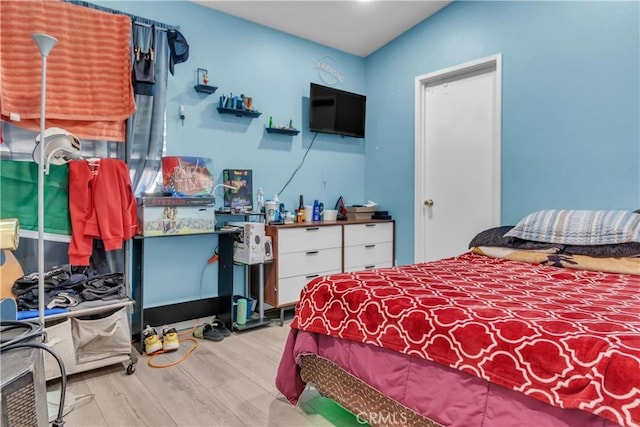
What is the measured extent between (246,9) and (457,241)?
2.66 m

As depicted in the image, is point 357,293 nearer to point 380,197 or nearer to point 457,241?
point 457,241

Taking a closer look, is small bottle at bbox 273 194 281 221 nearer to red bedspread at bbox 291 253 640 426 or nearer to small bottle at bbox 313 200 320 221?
small bottle at bbox 313 200 320 221

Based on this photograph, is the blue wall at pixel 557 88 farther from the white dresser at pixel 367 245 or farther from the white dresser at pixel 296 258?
the white dresser at pixel 296 258

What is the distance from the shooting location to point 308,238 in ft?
10.6

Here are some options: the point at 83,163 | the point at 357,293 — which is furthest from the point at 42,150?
the point at 357,293

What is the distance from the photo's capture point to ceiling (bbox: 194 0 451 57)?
3.19 metres

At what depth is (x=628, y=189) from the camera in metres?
2.43

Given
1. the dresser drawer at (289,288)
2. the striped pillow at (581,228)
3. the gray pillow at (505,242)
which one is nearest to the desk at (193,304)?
the dresser drawer at (289,288)

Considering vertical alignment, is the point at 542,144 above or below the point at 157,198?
above

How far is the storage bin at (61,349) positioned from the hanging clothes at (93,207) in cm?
40

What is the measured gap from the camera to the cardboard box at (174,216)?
2.46 m

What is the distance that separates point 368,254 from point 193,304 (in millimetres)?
1620

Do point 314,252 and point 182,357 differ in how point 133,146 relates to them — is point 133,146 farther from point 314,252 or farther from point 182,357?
point 314,252

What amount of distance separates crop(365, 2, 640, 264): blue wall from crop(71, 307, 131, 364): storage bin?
2719 millimetres
